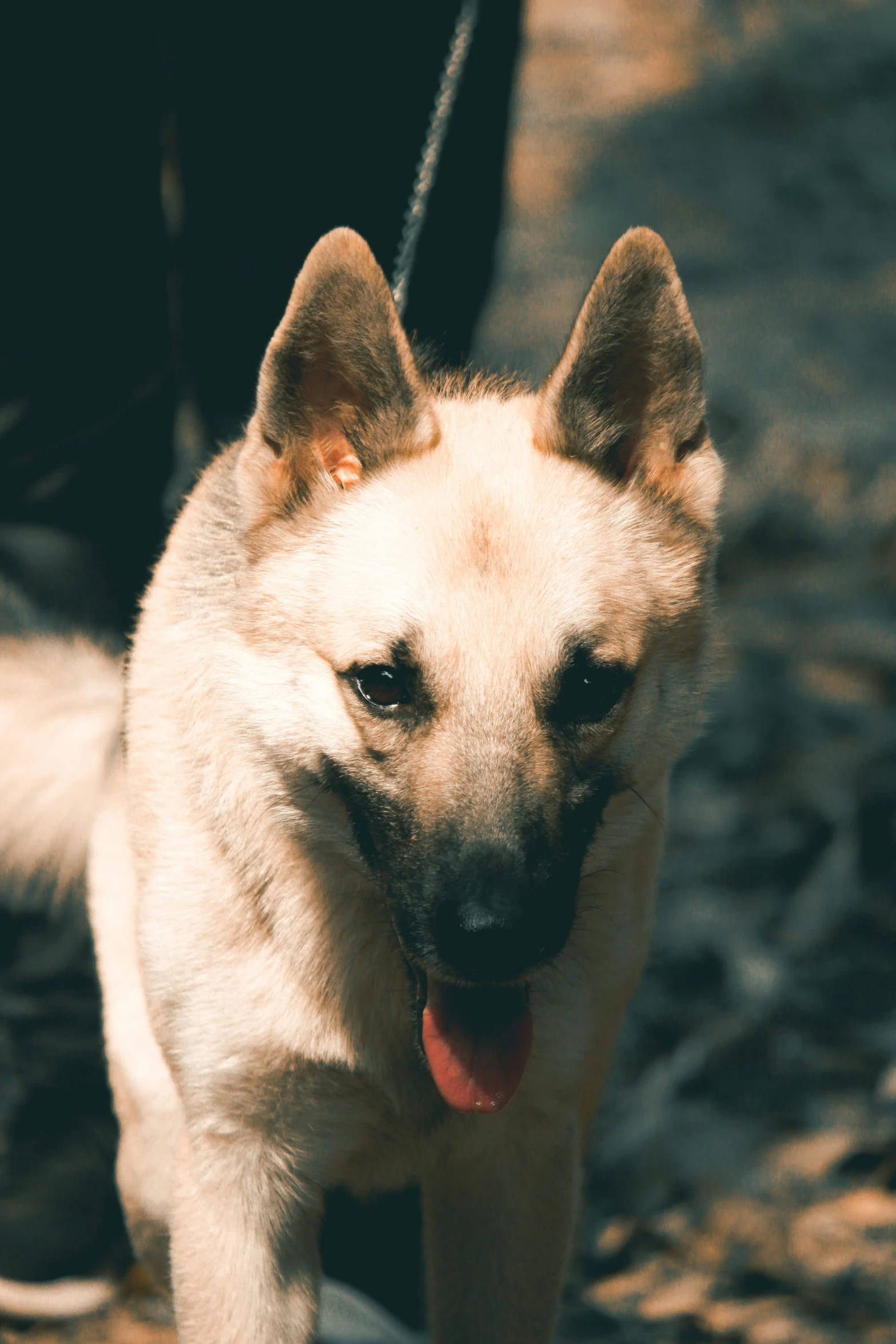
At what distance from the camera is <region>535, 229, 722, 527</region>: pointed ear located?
2.07 m

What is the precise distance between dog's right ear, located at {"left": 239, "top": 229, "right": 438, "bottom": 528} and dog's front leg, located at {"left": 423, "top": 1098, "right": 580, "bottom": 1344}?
4.16 ft

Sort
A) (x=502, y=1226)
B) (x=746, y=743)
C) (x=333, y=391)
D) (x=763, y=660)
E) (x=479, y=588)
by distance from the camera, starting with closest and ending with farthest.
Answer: (x=479, y=588) → (x=333, y=391) → (x=502, y=1226) → (x=746, y=743) → (x=763, y=660)

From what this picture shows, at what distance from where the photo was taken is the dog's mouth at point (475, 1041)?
195 centimetres

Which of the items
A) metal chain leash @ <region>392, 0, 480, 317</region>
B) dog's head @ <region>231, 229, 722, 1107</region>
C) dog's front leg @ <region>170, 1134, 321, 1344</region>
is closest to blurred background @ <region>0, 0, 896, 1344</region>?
metal chain leash @ <region>392, 0, 480, 317</region>

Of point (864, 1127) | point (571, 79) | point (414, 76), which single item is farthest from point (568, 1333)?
point (571, 79)

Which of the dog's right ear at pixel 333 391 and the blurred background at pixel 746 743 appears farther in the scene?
the blurred background at pixel 746 743

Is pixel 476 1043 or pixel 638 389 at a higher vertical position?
pixel 638 389

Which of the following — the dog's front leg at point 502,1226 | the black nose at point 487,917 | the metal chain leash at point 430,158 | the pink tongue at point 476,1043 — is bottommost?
the dog's front leg at point 502,1226

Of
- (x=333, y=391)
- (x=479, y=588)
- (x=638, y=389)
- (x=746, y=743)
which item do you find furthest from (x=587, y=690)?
(x=746, y=743)

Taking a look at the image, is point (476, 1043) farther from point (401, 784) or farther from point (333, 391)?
point (333, 391)

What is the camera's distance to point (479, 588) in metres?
1.96

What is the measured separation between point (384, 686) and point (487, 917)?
1.39 feet

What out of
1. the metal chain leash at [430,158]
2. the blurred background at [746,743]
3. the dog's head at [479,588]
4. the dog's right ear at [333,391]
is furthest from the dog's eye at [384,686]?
the blurred background at [746,743]

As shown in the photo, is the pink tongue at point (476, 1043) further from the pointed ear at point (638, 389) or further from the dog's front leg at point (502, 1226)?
the pointed ear at point (638, 389)
